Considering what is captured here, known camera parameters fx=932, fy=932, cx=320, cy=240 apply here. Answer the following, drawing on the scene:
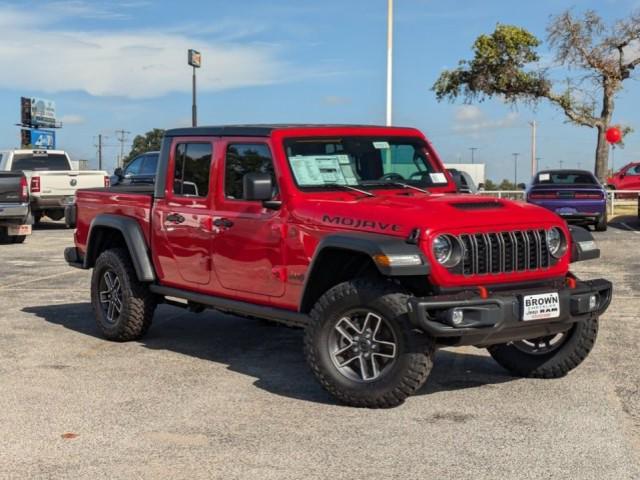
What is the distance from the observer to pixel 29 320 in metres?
9.27

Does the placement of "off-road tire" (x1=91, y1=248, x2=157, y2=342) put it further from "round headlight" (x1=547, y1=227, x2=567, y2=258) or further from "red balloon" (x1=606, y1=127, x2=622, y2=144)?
"red balloon" (x1=606, y1=127, x2=622, y2=144)

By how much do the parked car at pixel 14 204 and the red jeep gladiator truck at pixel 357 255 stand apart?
35.3 ft

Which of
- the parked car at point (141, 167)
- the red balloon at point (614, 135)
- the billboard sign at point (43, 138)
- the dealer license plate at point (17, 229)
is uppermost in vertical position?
the billboard sign at point (43, 138)

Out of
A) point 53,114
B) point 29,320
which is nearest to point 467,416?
point 29,320

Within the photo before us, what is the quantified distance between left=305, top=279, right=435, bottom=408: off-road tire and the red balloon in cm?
2935

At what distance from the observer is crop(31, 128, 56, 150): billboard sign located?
7412 cm

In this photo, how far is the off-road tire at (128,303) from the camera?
792 centimetres

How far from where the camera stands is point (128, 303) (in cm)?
789

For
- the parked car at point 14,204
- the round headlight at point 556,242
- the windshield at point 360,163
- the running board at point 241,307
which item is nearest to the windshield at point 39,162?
the parked car at point 14,204

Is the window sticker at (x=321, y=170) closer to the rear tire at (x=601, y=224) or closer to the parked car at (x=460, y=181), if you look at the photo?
the parked car at (x=460, y=181)

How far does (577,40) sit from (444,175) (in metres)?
27.2

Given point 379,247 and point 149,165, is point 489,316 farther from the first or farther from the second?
point 149,165

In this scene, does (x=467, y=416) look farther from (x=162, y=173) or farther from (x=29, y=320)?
(x=29, y=320)

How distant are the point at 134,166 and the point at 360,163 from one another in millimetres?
13981
